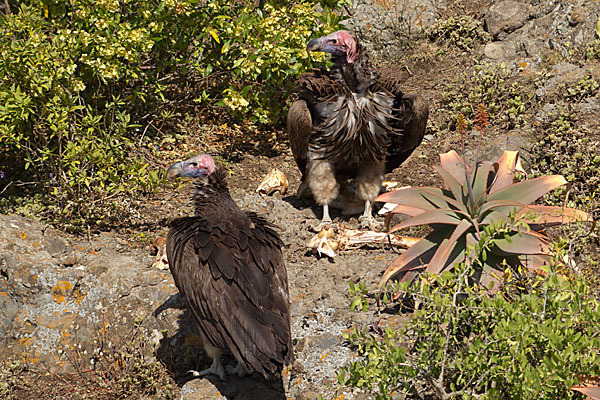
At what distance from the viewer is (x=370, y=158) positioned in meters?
6.02

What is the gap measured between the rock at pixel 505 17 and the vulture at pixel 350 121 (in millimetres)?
3356

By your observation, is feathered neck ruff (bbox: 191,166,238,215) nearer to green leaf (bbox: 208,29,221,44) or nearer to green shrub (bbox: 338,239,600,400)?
→ green shrub (bbox: 338,239,600,400)

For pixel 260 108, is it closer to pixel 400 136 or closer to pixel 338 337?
pixel 400 136

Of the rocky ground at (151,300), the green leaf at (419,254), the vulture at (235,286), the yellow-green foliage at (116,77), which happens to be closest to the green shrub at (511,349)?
the vulture at (235,286)

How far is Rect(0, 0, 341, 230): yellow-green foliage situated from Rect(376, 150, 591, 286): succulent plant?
241 cm

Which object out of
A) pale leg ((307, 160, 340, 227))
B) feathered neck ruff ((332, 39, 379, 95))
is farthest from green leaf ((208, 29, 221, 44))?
pale leg ((307, 160, 340, 227))

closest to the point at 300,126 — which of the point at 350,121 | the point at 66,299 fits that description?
the point at 350,121

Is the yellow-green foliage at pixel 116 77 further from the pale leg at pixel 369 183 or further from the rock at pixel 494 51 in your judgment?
the rock at pixel 494 51

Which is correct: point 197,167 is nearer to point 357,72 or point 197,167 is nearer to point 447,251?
point 357,72

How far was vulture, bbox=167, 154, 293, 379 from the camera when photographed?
356 cm

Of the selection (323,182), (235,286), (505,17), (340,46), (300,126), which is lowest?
(323,182)

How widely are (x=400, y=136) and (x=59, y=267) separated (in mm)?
3249

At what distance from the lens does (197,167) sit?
197 inches

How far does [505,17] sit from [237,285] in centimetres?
658
